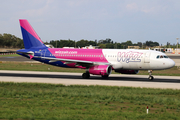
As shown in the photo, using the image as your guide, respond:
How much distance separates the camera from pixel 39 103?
66.2 ft

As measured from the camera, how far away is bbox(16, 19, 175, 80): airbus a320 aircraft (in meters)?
37.6

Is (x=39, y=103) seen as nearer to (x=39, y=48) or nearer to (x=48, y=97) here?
(x=48, y=97)

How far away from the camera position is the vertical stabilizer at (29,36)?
150 ft

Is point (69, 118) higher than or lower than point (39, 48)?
lower

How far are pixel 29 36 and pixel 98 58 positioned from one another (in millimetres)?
13038

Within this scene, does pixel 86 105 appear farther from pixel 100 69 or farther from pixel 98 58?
pixel 98 58

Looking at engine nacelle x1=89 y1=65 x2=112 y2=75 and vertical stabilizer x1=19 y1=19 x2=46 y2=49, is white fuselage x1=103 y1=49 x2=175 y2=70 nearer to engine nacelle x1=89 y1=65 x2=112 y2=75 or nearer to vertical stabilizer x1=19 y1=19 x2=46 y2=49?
engine nacelle x1=89 y1=65 x2=112 y2=75

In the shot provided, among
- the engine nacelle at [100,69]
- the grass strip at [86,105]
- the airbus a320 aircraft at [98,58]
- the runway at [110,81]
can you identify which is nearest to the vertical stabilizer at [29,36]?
the airbus a320 aircraft at [98,58]

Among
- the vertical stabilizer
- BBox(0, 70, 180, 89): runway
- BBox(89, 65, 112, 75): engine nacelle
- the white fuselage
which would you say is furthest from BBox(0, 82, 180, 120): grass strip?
the vertical stabilizer

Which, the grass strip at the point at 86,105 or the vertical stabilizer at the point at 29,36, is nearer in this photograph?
the grass strip at the point at 86,105

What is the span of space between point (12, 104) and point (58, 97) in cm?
439

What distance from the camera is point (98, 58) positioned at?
4050 centimetres

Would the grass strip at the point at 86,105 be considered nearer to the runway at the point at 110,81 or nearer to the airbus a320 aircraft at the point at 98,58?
the runway at the point at 110,81

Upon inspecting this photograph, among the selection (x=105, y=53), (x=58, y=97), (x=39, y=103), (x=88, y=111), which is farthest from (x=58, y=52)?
(x=88, y=111)
